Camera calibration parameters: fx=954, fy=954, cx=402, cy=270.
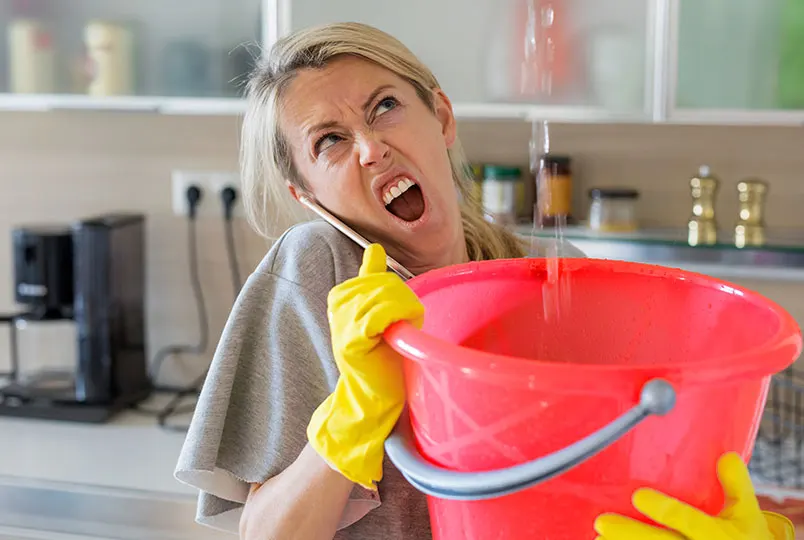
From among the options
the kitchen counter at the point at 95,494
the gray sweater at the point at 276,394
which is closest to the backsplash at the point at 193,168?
the kitchen counter at the point at 95,494

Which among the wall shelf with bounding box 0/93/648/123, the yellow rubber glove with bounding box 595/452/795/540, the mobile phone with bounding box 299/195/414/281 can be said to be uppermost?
the wall shelf with bounding box 0/93/648/123

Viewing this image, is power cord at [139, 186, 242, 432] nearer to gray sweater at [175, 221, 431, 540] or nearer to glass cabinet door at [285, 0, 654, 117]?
glass cabinet door at [285, 0, 654, 117]

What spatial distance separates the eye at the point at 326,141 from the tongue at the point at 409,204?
0.31 feet

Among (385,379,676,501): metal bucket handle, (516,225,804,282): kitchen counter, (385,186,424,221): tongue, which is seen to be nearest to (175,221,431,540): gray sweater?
(385,186,424,221): tongue

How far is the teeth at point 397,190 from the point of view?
959 millimetres

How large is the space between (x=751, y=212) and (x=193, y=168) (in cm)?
117

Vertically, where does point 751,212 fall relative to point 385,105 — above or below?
below

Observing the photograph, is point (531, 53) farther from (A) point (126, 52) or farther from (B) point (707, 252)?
(A) point (126, 52)

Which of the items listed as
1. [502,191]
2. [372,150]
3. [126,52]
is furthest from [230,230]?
[372,150]

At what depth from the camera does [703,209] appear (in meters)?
1.85

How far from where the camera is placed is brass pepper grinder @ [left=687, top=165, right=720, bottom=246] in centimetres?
183

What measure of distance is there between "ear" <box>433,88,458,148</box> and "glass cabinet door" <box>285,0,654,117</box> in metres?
0.70

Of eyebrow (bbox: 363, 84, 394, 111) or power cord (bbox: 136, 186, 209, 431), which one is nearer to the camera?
eyebrow (bbox: 363, 84, 394, 111)

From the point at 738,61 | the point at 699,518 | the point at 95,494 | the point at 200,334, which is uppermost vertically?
the point at 738,61
